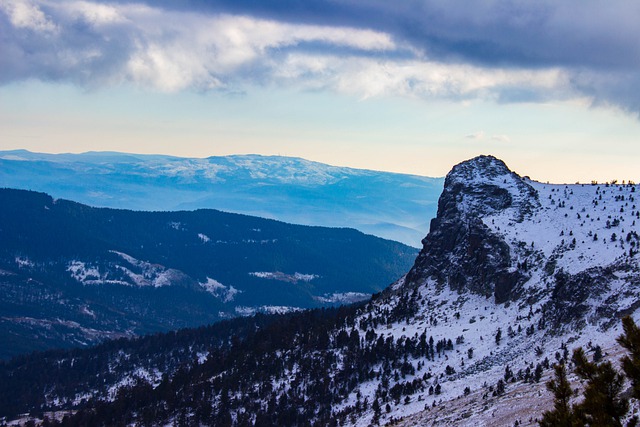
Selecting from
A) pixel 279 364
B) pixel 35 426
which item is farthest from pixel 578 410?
pixel 35 426

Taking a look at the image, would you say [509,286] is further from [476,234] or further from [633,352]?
[633,352]

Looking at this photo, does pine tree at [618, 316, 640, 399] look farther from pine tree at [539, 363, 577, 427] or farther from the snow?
the snow

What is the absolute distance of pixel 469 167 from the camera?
7731 inches

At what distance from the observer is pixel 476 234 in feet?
543

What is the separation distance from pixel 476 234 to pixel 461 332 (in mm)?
29532

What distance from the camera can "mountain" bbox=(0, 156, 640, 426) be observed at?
116m

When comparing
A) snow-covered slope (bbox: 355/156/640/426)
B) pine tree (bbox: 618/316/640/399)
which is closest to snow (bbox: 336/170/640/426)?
snow-covered slope (bbox: 355/156/640/426)

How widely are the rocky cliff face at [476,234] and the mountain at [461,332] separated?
33 centimetres

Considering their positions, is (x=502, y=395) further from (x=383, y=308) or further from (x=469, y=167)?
(x=469, y=167)

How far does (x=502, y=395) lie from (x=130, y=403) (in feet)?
340

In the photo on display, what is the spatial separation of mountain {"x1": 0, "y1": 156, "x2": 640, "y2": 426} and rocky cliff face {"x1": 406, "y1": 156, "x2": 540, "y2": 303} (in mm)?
328

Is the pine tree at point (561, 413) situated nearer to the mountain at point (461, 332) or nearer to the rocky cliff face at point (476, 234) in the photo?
the mountain at point (461, 332)

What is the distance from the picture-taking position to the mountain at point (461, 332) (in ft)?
380

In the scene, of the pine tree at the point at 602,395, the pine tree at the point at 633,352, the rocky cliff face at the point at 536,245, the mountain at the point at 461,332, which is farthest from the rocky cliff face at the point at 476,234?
the pine tree at the point at 633,352
